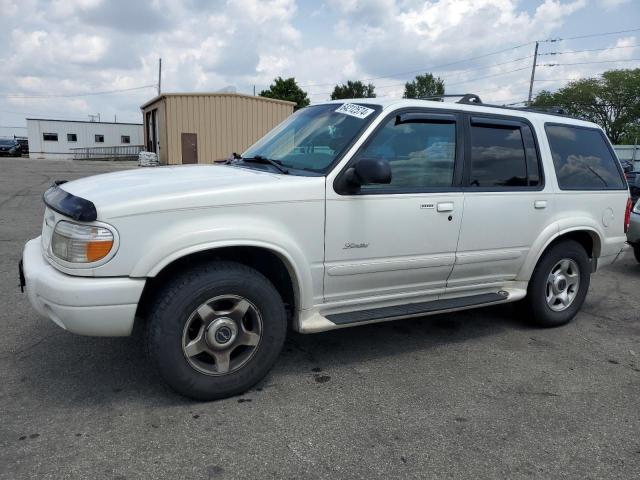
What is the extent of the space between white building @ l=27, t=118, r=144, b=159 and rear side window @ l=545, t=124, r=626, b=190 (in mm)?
46251

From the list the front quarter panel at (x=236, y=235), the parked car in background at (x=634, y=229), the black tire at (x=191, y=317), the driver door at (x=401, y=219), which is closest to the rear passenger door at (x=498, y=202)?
the driver door at (x=401, y=219)

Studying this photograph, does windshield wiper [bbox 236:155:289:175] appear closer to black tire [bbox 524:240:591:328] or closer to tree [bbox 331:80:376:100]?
black tire [bbox 524:240:591:328]

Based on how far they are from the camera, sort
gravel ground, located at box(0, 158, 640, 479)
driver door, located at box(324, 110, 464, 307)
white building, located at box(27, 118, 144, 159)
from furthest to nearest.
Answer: white building, located at box(27, 118, 144, 159)
driver door, located at box(324, 110, 464, 307)
gravel ground, located at box(0, 158, 640, 479)

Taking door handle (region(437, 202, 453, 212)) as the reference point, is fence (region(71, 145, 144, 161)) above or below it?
below

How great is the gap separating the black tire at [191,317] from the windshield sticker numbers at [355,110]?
53.6 inches

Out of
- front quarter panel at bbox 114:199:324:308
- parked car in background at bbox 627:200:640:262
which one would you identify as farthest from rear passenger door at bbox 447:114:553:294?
parked car in background at bbox 627:200:640:262

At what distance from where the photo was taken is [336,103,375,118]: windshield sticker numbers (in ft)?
11.9

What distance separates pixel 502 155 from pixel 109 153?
45912 mm

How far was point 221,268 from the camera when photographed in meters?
3.04

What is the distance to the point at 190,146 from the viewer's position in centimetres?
2436

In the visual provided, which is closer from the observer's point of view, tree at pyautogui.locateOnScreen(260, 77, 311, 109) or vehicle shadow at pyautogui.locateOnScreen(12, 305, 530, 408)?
vehicle shadow at pyautogui.locateOnScreen(12, 305, 530, 408)

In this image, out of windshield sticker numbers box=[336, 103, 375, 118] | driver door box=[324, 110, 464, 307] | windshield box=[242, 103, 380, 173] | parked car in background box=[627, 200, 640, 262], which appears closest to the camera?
driver door box=[324, 110, 464, 307]

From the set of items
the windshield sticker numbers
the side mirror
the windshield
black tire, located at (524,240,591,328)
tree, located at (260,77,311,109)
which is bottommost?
black tire, located at (524,240,591,328)

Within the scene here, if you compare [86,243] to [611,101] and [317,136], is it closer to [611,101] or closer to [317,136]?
[317,136]
